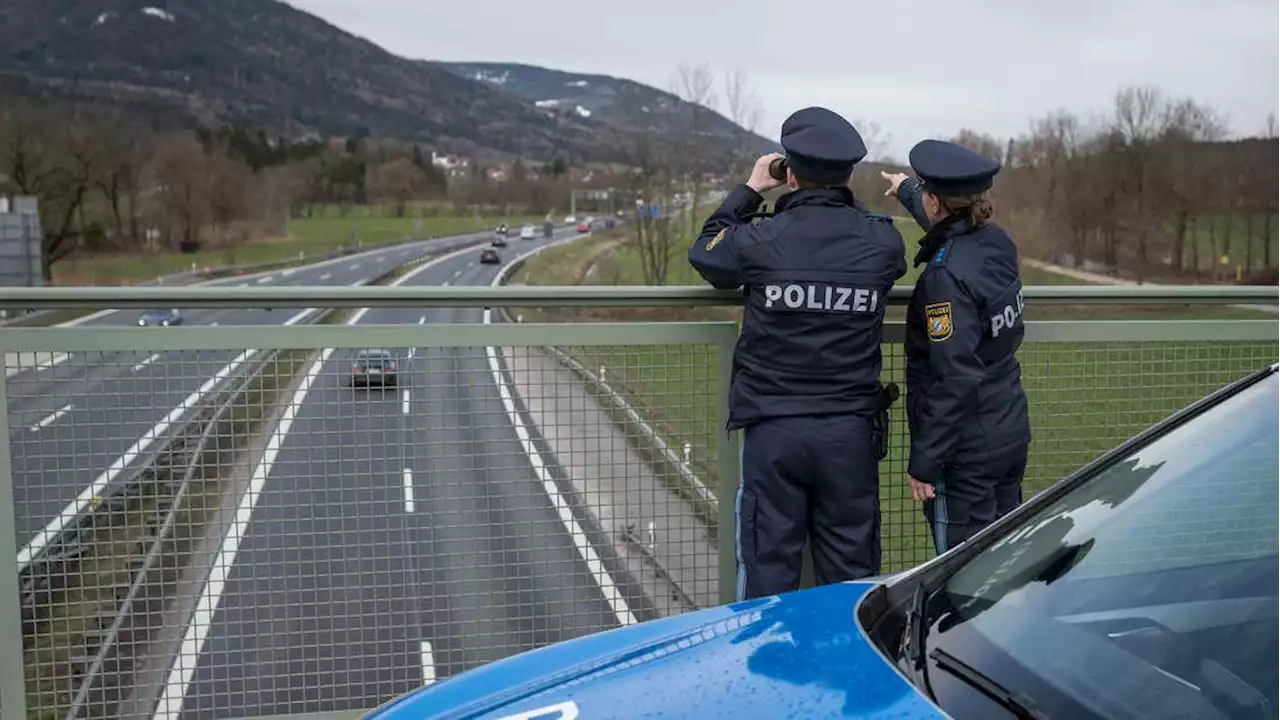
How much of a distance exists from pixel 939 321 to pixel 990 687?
1.77 metres

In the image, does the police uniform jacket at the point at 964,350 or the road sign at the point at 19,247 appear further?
the road sign at the point at 19,247

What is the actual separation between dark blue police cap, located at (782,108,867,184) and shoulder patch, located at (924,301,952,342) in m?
0.48

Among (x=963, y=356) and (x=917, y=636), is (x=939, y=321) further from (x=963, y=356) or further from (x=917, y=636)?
(x=917, y=636)

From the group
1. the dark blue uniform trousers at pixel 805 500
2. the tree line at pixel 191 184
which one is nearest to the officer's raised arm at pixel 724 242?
the dark blue uniform trousers at pixel 805 500

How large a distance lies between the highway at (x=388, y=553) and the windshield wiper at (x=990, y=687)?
163cm

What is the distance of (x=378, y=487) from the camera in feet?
11.9

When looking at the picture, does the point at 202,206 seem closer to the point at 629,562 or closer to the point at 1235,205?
the point at 1235,205

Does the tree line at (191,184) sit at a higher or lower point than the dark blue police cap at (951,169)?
higher

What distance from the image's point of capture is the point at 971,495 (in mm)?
3633

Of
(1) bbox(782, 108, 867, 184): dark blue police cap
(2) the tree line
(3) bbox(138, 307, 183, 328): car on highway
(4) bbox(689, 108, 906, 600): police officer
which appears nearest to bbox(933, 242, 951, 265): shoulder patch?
(4) bbox(689, 108, 906, 600): police officer

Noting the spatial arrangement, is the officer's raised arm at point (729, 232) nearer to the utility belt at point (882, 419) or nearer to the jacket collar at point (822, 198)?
the jacket collar at point (822, 198)

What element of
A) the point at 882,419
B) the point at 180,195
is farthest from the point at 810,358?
the point at 180,195

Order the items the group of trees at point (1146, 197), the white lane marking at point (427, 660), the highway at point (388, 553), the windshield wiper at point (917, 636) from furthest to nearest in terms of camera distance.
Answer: the group of trees at point (1146, 197)
the white lane marking at point (427, 660)
the highway at point (388, 553)
the windshield wiper at point (917, 636)

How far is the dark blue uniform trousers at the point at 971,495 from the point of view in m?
3.62
